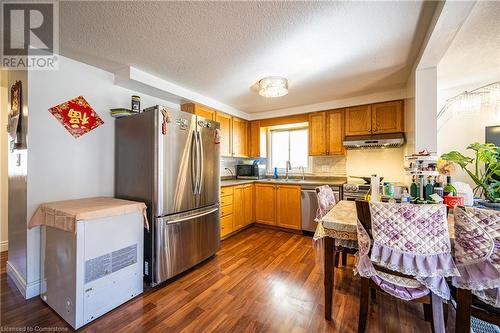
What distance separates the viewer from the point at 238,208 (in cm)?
354

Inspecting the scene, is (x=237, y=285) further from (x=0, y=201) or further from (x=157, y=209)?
(x=0, y=201)

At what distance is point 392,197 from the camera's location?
187 centimetres

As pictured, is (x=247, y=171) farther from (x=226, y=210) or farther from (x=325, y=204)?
(x=325, y=204)

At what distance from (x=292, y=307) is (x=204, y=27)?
242cm

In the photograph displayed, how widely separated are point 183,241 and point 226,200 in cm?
115

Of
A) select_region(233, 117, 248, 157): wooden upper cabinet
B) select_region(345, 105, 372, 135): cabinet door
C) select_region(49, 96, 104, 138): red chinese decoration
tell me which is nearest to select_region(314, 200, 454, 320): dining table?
select_region(345, 105, 372, 135): cabinet door

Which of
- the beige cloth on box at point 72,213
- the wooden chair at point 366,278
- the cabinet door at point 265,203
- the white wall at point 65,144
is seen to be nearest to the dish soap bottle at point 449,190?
the wooden chair at point 366,278

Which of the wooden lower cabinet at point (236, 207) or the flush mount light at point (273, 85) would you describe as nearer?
the flush mount light at point (273, 85)

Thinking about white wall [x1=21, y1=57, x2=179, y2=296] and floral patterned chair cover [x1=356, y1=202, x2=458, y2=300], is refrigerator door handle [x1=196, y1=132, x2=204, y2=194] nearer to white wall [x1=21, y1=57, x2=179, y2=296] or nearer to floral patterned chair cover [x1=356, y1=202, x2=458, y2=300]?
white wall [x1=21, y1=57, x2=179, y2=296]

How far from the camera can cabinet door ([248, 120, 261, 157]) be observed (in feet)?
14.3

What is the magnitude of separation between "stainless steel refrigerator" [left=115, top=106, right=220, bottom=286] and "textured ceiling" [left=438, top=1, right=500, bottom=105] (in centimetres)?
258

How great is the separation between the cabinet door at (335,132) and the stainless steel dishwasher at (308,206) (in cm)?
69

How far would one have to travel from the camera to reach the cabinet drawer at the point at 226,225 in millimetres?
3197

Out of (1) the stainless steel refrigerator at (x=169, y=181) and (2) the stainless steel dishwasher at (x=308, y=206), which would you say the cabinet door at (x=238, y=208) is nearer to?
(1) the stainless steel refrigerator at (x=169, y=181)
